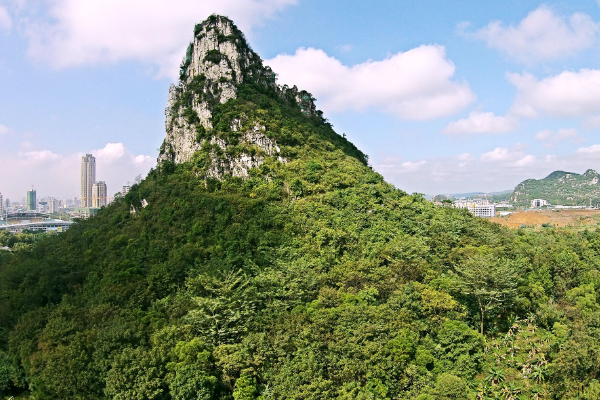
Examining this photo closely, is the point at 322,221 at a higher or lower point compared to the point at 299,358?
higher

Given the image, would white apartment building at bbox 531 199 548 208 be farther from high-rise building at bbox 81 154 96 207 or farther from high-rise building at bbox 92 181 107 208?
high-rise building at bbox 81 154 96 207

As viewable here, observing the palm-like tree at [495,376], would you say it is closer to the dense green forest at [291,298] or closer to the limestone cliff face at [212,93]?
the dense green forest at [291,298]

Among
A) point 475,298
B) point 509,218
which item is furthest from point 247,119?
point 509,218

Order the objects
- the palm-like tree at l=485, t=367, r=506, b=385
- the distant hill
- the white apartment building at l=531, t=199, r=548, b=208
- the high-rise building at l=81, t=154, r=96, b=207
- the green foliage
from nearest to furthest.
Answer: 1. the palm-like tree at l=485, t=367, r=506, b=385
2. the green foliage
3. the white apartment building at l=531, t=199, r=548, b=208
4. the distant hill
5. the high-rise building at l=81, t=154, r=96, b=207

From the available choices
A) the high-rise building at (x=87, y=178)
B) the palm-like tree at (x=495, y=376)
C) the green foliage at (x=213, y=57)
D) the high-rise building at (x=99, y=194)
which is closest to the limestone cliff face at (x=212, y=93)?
the green foliage at (x=213, y=57)

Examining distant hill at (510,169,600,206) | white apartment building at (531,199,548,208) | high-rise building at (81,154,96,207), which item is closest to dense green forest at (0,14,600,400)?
white apartment building at (531,199,548,208)

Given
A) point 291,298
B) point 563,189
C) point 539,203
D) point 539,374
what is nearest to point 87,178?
point 291,298

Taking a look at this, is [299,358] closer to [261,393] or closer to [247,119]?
[261,393]
